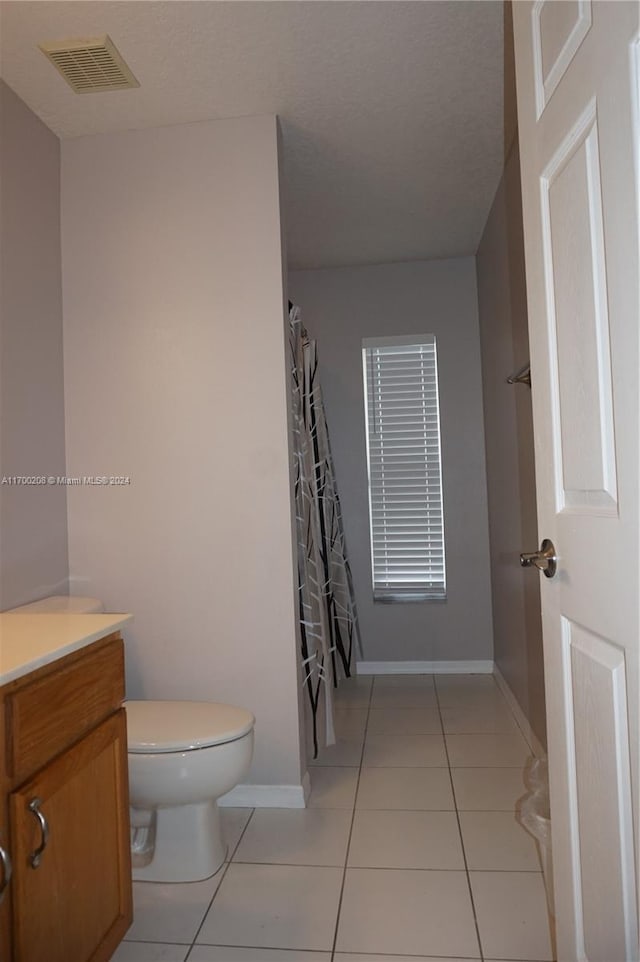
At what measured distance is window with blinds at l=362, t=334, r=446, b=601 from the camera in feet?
12.8

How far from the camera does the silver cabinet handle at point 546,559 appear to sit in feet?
4.00

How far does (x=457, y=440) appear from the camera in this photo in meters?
3.87

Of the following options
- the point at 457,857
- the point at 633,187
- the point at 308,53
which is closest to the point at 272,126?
the point at 308,53

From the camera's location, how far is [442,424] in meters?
3.88

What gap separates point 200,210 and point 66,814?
203 centimetres

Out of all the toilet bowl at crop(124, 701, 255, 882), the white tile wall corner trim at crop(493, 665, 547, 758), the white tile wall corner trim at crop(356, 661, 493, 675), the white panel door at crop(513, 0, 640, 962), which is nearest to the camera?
the white panel door at crop(513, 0, 640, 962)

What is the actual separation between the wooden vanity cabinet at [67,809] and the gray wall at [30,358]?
814 millimetres

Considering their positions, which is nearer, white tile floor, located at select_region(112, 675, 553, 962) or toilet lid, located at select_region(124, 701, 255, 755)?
white tile floor, located at select_region(112, 675, 553, 962)

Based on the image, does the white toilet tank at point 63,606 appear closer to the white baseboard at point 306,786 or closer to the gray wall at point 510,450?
the white baseboard at point 306,786

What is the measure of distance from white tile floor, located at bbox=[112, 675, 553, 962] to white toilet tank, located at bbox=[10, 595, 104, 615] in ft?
2.83

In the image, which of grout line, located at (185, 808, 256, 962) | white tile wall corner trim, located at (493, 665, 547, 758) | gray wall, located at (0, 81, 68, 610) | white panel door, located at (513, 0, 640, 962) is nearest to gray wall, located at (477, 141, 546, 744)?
white tile wall corner trim, located at (493, 665, 547, 758)

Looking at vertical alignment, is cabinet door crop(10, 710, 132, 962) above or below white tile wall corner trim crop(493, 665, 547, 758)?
above

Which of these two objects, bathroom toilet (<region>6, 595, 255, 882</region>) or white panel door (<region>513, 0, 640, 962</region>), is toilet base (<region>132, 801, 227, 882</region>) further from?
white panel door (<region>513, 0, 640, 962</region>)

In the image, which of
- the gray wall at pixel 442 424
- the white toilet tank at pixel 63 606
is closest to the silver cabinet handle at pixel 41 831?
the white toilet tank at pixel 63 606
